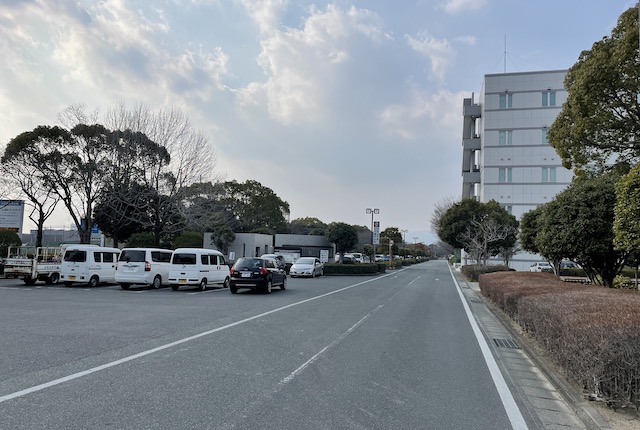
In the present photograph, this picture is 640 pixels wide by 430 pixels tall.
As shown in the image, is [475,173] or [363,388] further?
[475,173]

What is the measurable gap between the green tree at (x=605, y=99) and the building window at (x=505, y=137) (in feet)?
143

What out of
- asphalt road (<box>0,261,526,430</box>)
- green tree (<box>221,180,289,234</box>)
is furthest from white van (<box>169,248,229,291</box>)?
green tree (<box>221,180,289,234</box>)

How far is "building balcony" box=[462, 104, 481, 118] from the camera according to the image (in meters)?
61.8

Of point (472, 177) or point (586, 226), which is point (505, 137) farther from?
point (586, 226)

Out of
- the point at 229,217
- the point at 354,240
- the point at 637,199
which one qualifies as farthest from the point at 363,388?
the point at 229,217

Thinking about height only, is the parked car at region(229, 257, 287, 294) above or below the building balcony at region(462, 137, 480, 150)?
below

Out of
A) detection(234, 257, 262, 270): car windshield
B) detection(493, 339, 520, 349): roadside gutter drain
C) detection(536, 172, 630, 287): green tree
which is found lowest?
detection(493, 339, 520, 349): roadside gutter drain

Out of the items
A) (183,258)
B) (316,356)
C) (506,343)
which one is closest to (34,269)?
(183,258)

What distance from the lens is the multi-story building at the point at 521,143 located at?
53.5 m

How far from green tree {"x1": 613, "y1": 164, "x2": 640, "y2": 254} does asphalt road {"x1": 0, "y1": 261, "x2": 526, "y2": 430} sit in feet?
13.8

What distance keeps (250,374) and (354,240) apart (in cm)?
4814

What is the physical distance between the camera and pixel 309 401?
16.3 feet

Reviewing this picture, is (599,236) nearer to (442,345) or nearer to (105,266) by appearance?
(442,345)

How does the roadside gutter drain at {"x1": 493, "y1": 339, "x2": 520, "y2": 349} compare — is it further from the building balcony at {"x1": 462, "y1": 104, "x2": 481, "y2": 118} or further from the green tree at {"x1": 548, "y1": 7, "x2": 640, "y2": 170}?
the building balcony at {"x1": 462, "y1": 104, "x2": 481, "y2": 118}
